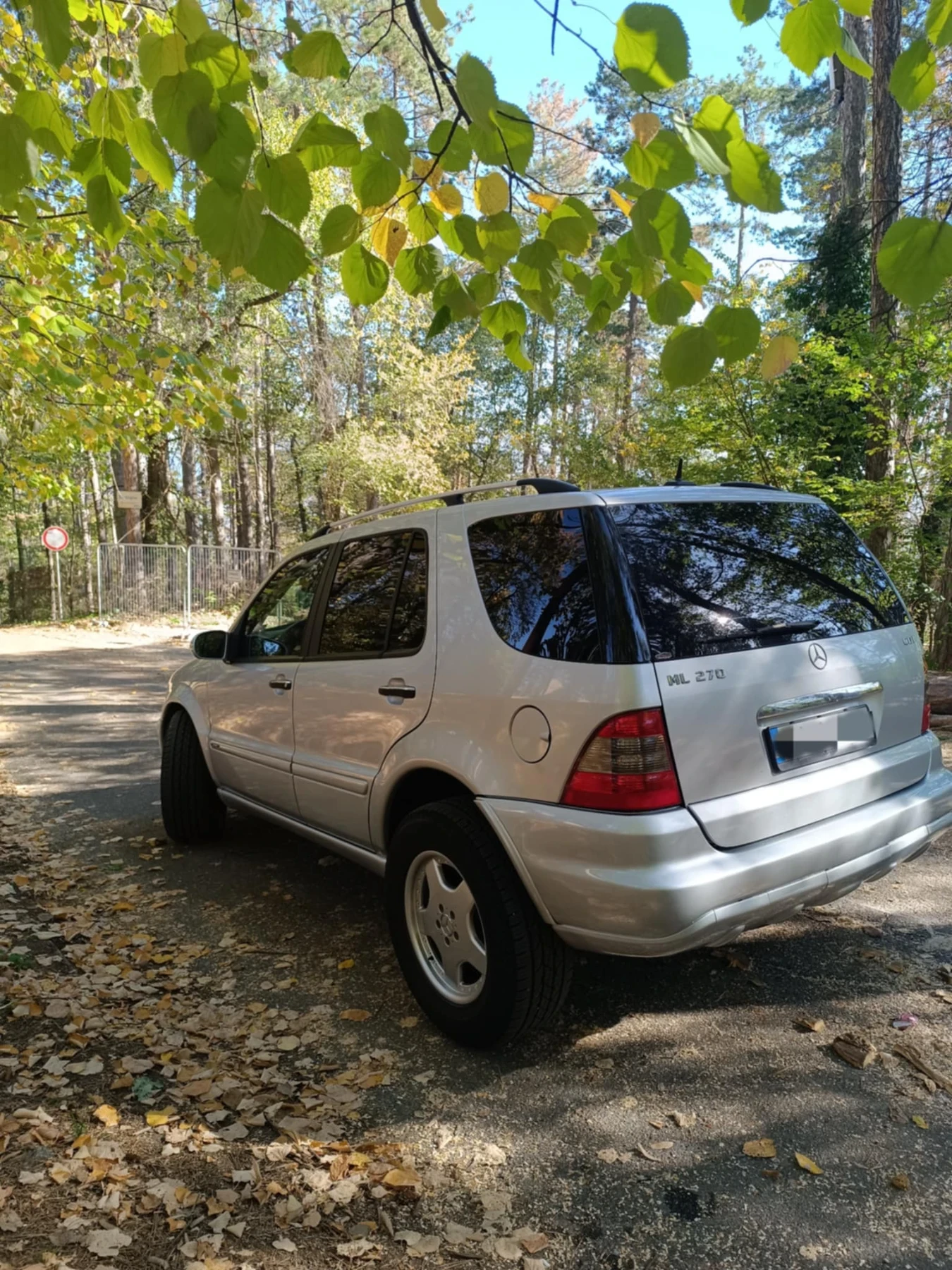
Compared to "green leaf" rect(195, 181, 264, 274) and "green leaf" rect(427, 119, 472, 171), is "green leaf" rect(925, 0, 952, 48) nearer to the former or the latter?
"green leaf" rect(427, 119, 472, 171)

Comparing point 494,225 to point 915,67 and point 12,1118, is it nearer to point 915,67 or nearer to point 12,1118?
point 915,67

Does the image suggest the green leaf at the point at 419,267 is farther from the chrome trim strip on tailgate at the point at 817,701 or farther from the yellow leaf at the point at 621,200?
the chrome trim strip on tailgate at the point at 817,701

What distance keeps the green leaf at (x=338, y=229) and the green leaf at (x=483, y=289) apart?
0.53m

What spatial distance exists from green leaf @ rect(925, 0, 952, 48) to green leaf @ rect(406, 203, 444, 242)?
4.24ft

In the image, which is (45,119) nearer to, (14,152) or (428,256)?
(14,152)

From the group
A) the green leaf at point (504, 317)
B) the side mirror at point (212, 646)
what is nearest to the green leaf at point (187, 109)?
the green leaf at point (504, 317)

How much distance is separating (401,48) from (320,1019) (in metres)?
25.9

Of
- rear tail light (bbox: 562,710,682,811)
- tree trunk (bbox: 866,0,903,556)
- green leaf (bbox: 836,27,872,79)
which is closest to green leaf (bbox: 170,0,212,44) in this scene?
green leaf (bbox: 836,27,872,79)

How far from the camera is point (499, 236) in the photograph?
2266mm

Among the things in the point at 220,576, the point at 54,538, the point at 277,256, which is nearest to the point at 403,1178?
the point at 277,256

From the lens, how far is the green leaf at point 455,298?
2.53m

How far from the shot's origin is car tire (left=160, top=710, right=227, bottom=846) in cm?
483

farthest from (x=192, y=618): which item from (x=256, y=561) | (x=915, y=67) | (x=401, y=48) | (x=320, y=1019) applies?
(x=915, y=67)

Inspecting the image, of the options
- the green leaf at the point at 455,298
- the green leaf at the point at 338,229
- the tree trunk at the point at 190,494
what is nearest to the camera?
the green leaf at the point at 338,229
